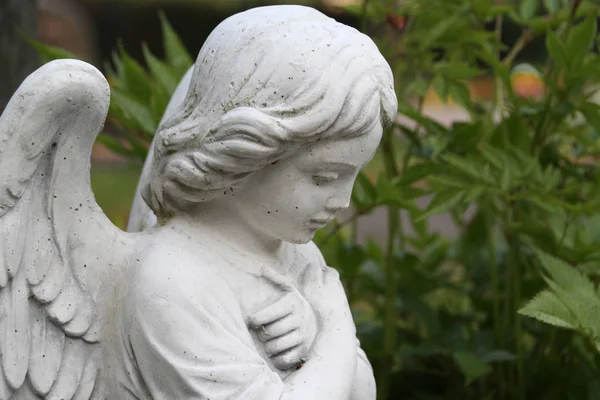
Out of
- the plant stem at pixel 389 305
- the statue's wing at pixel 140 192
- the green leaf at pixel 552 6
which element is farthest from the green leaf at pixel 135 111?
the green leaf at pixel 552 6

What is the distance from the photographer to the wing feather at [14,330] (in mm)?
1428

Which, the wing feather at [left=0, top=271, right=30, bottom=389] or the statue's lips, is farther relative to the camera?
the statue's lips

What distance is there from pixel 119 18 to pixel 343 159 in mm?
10574

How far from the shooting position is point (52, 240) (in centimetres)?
146

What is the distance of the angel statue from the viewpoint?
142cm

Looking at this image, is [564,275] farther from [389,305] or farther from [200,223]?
[200,223]

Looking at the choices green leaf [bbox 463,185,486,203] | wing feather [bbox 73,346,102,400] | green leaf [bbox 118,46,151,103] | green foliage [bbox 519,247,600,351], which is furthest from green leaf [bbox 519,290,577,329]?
green leaf [bbox 118,46,151,103]

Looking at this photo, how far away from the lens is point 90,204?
1.50 meters

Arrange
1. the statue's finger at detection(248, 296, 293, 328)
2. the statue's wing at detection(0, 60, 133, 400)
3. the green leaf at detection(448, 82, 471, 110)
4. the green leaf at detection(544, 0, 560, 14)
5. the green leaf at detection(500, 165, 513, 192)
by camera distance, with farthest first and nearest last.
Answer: the green leaf at detection(544, 0, 560, 14), the green leaf at detection(448, 82, 471, 110), the green leaf at detection(500, 165, 513, 192), the statue's finger at detection(248, 296, 293, 328), the statue's wing at detection(0, 60, 133, 400)

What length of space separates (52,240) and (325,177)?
1.40ft

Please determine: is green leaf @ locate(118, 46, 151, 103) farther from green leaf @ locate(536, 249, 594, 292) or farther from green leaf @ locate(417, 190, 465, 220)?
green leaf @ locate(536, 249, 594, 292)

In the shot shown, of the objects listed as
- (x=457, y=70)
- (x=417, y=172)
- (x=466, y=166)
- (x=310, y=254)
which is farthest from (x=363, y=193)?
(x=310, y=254)

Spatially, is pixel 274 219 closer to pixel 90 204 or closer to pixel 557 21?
pixel 90 204

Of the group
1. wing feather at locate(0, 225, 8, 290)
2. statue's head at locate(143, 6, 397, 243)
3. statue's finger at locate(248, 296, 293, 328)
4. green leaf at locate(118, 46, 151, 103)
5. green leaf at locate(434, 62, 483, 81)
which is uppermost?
statue's head at locate(143, 6, 397, 243)
